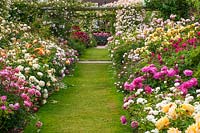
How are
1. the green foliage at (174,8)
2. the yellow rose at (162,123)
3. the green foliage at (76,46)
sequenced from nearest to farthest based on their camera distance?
1. the yellow rose at (162,123)
2. the green foliage at (174,8)
3. the green foliage at (76,46)

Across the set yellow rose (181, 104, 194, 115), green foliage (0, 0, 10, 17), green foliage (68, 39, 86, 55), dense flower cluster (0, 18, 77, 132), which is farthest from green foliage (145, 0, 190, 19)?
yellow rose (181, 104, 194, 115)

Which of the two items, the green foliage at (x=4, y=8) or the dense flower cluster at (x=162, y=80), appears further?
the green foliage at (x=4, y=8)

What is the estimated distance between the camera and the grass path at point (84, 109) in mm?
7441

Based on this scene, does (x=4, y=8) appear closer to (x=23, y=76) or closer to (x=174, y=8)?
(x=174, y=8)

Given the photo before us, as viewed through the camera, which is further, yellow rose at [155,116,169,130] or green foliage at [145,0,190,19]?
green foliage at [145,0,190,19]

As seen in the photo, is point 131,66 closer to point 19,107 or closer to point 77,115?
point 77,115

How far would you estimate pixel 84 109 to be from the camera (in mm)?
8711

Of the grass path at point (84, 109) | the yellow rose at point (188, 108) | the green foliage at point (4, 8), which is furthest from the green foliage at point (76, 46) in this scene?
the yellow rose at point (188, 108)

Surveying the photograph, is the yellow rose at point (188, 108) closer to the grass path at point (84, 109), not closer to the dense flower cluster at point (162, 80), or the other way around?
the dense flower cluster at point (162, 80)

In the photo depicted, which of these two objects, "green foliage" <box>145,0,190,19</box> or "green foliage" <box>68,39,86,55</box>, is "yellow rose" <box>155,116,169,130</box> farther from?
"green foliage" <box>68,39,86,55</box>

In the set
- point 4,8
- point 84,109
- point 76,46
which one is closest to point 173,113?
point 84,109

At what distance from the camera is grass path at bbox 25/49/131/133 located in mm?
7441

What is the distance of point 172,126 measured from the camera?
4.40m

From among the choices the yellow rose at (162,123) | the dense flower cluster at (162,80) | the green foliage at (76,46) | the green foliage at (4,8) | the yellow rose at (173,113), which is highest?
the green foliage at (4,8)
